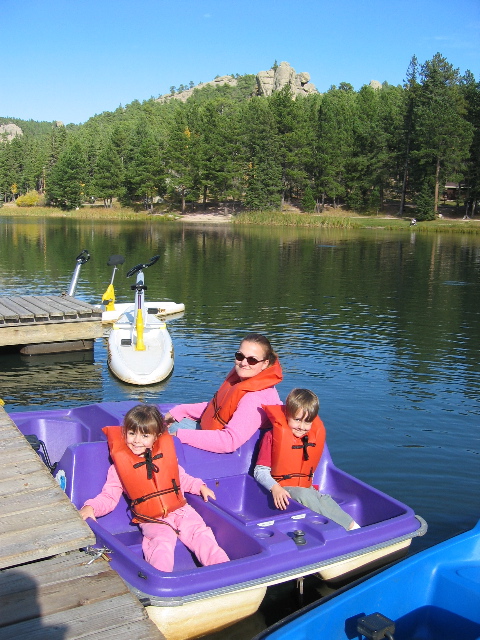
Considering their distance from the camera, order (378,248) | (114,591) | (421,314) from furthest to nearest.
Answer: (378,248)
(421,314)
(114,591)

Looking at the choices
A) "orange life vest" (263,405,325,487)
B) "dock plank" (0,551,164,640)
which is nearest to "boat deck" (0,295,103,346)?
"orange life vest" (263,405,325,487)

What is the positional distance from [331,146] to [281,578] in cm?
7005

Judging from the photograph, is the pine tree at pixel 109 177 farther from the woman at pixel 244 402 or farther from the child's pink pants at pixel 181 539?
the child's pink pants at pixel 181 539

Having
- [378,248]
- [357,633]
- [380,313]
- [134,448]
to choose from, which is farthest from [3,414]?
[378,248]

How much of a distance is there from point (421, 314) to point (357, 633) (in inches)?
604

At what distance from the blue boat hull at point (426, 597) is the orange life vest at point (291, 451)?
1.43m

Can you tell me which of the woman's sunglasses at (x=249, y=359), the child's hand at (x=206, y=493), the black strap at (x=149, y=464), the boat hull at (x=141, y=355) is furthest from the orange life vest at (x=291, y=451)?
Result: the boat hull at (x=141, y=355)

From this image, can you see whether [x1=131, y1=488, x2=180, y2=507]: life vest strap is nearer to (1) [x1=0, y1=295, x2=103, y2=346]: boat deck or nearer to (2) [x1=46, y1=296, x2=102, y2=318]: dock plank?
(1) [x1=0, y1=295, x2=103, y2=346]: boat deck

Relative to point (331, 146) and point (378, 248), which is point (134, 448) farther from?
point (331, 146)

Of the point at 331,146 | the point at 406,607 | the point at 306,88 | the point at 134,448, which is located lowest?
the point at 406,607

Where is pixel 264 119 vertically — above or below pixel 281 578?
above

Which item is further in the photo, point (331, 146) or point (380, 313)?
point (331, 146)

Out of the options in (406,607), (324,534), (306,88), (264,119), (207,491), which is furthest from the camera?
(306,88)

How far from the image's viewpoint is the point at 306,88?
16012 centimetres
